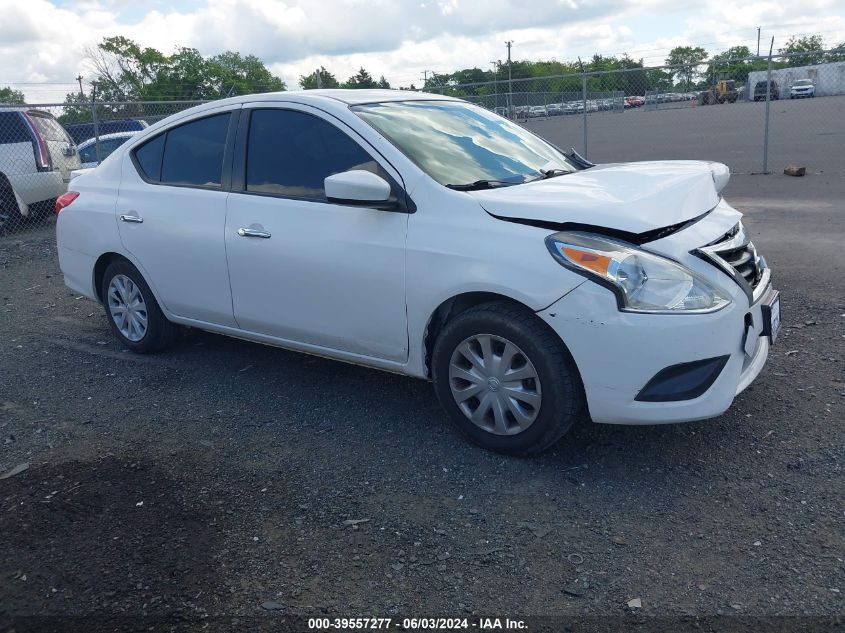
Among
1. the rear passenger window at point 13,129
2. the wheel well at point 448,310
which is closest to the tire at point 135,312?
the wheel well at point 448,310

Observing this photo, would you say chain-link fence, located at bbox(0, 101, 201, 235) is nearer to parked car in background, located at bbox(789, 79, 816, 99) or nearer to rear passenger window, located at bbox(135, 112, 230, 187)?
rear passenger window, located at bbox(135, 112, 230, 187)

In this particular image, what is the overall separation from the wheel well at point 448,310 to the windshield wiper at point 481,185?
1.92ft

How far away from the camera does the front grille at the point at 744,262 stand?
377 centimetres

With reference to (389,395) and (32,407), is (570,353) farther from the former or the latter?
(32,407)

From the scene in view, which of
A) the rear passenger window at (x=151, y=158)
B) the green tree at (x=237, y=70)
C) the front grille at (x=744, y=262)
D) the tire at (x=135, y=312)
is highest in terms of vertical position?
the green tree at (x=237, y=70)

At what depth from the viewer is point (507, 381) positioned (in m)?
3.73

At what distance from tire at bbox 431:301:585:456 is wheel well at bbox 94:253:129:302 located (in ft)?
9.47

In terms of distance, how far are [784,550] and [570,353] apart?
116 cm

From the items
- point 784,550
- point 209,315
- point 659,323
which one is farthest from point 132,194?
point 784,550

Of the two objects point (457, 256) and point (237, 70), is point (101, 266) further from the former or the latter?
point (237, 70)

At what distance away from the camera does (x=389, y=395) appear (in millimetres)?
4828

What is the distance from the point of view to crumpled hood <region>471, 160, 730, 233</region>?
358 cm

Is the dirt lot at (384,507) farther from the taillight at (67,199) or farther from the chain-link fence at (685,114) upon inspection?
the chain-link fence at (685,114)

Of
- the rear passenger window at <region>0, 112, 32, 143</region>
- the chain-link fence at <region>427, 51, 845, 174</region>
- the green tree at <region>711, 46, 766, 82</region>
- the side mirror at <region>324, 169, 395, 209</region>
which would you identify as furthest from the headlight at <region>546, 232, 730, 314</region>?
the green tree at <region>711, 46, 766, 82</region>
